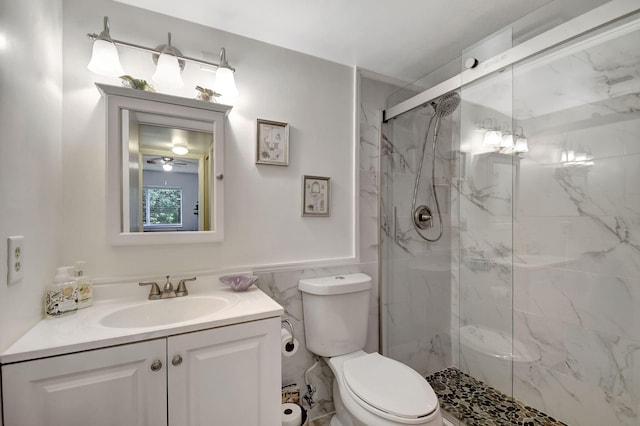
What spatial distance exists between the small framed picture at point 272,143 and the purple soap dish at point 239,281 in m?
0.62

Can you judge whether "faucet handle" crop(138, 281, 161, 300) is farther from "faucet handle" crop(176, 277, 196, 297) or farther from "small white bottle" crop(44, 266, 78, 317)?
"small white bottle" crop(44, 266, 78, 317)

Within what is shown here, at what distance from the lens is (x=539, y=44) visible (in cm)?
129

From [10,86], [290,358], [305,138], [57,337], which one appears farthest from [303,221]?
[10,86]

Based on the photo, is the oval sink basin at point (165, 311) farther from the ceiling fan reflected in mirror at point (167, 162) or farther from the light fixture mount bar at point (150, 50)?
the light fixture mount bar at point (150, 50)

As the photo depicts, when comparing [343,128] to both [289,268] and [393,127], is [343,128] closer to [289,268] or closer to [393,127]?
[393,127]

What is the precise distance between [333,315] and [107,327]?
40.1 inches

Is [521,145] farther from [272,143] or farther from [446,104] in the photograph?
[272,143]

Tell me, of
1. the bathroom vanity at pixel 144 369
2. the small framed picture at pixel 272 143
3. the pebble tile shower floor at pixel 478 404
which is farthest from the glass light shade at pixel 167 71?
the pebble tile shower floor at pixel 478 404

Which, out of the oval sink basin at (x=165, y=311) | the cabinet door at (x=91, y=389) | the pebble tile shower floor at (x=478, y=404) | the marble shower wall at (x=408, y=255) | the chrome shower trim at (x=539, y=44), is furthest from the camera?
the marble shower wall at (x=408, y=255)

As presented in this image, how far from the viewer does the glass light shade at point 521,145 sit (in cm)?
159

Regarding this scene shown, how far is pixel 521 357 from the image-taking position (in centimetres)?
166

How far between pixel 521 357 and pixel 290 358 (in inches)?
52.1

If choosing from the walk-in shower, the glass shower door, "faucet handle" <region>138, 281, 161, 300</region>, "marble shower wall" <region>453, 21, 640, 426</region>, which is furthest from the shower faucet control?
"faucet handle" <region>138, 281, 161, 300</region>

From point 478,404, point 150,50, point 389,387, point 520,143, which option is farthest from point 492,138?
point 150,50
